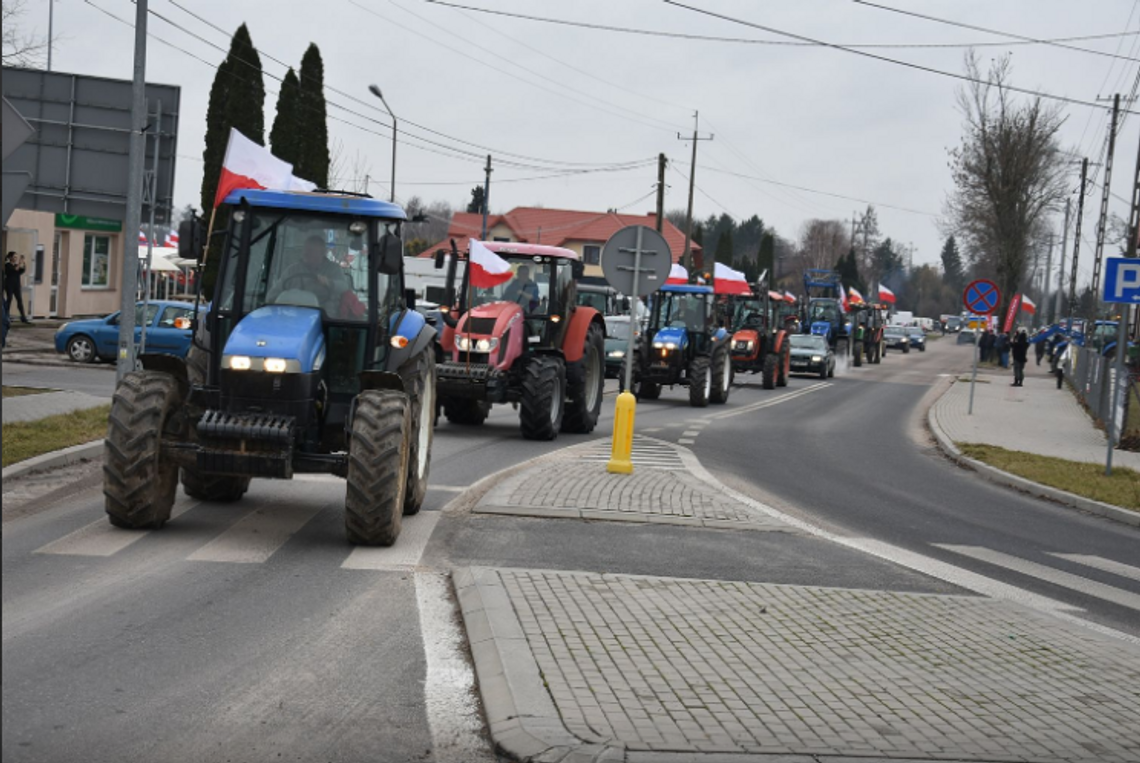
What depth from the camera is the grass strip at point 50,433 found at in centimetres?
1386

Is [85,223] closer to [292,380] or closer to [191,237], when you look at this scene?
[191,237]

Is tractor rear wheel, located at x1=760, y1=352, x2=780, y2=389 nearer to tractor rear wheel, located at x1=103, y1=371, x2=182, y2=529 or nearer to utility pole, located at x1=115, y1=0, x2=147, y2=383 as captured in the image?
utility pole, located at x1=115, y1=0, x2=147, y2=383

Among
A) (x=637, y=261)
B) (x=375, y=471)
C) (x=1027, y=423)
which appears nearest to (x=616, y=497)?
(x=637, y=261)

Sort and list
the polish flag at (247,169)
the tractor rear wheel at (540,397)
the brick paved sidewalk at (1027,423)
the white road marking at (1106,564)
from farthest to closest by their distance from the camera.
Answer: the brick paved sidewalk at (1027,423)
the tractor rear wheel at (540,397)
the polish flag at (247,169)
the white road marking at (1106,564)

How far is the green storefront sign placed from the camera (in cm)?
4451

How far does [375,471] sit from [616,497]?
3811 mm

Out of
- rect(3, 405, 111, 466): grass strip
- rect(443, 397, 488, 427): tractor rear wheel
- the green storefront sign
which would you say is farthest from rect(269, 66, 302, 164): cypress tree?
rect(3, 405, 111, 466): grass strip

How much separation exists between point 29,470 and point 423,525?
4.20 m

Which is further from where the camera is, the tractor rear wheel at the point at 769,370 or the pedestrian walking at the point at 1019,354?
the pedestrian walking at the point at 1019,354

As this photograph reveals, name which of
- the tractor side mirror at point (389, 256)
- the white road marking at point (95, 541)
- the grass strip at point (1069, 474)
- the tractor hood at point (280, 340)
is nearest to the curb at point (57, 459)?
the white road marking at point (95, 541)

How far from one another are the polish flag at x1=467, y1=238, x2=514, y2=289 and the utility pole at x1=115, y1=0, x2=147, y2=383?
438cm

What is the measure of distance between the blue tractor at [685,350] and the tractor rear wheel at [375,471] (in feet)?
64.1

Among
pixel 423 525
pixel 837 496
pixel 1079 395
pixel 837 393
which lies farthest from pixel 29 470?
pixel 1079 395

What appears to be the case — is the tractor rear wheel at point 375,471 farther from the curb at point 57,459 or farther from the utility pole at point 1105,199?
the utility pole at point 1105,199
